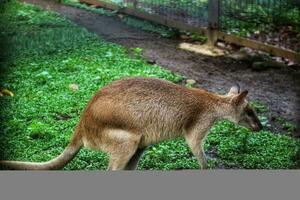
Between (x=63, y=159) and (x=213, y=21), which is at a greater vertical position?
(x=213, y=21)

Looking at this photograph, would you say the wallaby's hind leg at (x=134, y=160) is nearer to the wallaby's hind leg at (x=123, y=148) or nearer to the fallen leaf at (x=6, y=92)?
the wallaby's hind leg at (x=123, y=148)

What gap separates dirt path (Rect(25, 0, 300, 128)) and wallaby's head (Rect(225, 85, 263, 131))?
0.15 m

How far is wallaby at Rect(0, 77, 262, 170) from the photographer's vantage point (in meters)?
4.97

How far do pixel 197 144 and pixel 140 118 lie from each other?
1.44ft

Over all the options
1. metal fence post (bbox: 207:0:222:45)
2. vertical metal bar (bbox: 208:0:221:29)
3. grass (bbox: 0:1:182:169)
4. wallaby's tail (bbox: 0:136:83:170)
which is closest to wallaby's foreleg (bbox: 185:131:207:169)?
grass (bbox: 0:1:182:169)

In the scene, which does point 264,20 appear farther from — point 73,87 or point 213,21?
point 73,87

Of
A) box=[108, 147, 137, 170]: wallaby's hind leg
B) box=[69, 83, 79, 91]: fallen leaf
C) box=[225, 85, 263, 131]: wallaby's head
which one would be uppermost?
box=[69, 83, 79, 91]: fallen leaf

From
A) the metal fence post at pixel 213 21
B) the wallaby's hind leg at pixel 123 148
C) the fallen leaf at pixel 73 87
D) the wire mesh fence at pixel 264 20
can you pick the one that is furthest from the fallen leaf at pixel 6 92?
the wire mesh fence at pixel 264 20

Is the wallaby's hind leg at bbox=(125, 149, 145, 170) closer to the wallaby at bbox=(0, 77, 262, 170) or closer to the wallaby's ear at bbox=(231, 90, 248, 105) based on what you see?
the wallaby at bbox=(0, 77, 262, 170)

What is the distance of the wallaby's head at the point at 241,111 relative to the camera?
206 inches

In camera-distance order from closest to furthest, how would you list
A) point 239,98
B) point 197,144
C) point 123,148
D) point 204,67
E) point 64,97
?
point 123,148 → point 197,144 → point 239,98 → point 64,97 → point 204,67

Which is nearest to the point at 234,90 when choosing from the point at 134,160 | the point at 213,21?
the point at 213,21

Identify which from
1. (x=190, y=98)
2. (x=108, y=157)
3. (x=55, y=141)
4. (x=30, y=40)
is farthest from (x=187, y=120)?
(x=30, y=40)

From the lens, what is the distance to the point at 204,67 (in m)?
5.59
